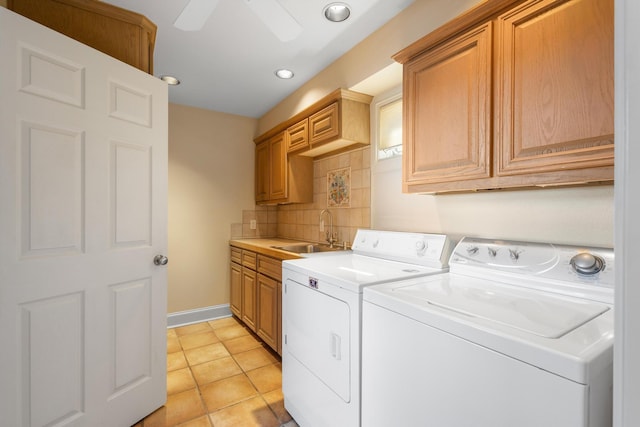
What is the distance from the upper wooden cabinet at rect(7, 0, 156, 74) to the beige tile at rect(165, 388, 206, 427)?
6.60 ft

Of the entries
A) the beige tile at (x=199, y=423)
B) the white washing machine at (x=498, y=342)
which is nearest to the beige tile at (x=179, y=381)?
the beige tile at (x=199, y=423)


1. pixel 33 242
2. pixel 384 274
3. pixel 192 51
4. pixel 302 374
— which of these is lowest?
pixel 302 374

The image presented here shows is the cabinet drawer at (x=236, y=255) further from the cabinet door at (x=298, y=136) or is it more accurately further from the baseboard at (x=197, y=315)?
the cabinet door at (x=298, y=136)

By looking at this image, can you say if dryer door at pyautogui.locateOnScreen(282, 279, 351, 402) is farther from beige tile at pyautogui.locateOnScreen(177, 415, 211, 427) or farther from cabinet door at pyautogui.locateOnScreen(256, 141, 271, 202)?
cabinet door at pyautogui.locateOnScreen(256, 141, 271, 202)

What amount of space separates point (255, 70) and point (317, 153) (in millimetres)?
885

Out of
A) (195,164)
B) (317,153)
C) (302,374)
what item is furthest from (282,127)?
(302,374)

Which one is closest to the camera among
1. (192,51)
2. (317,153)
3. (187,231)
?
(192,51)

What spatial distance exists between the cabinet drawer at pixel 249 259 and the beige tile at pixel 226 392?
0.99 metres

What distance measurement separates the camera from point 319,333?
1.45m

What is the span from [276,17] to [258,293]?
82.9 inches

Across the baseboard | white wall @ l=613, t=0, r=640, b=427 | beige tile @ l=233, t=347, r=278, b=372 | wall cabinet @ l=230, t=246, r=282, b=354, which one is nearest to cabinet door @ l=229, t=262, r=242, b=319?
wall cabinet @ l=230, t=246, r=282, b=354

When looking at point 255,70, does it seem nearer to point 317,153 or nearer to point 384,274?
point 317,153

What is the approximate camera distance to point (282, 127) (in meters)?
3.01

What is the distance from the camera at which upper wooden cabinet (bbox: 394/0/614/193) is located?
1.00m
